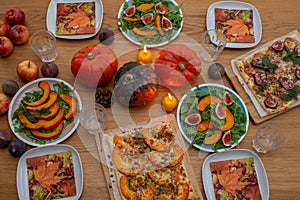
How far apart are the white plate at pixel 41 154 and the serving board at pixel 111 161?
0.42 ft

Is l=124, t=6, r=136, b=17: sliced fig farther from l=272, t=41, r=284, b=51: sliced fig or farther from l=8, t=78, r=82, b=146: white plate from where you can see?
l=272, t=41, r=284, b=51: sliced fig

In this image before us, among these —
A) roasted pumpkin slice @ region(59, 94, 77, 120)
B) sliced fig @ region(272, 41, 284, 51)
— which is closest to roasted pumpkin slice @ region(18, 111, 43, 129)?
roasted pumpkin slice @ region(59, 94, 77, 120)

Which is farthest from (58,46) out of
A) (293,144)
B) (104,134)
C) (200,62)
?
(293,144)

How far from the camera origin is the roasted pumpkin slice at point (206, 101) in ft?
6.55

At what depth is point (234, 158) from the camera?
6.39ft

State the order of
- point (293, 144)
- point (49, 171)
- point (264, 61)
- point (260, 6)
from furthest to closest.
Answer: point (260, 6) < point (264, 61) < point (293, 144) < point (49, 171)

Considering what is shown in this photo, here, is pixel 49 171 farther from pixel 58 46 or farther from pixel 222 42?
pixel 222 42

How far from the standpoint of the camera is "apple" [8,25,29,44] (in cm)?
214

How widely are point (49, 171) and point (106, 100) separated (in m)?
0.48

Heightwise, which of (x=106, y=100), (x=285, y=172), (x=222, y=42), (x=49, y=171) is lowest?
(x=285, y=172)

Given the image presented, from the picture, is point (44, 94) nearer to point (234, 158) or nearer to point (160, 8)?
point (160, 8)

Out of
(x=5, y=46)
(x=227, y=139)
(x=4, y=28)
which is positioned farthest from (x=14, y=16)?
(x=227, y=139)

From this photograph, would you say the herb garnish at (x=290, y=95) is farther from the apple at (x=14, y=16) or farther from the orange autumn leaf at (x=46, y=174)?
the apple at (x=14, y=16)

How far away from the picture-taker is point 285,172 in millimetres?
1936
